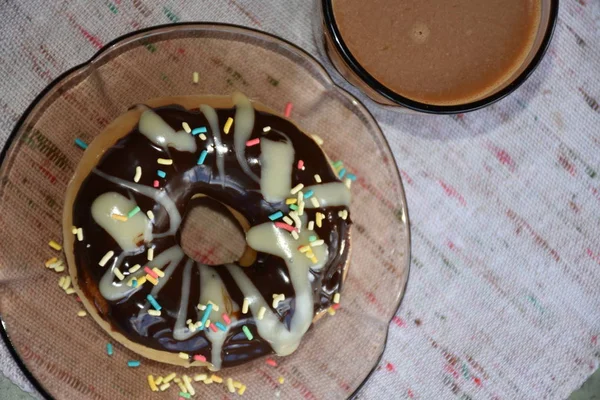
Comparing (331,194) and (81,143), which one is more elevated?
(81,143)

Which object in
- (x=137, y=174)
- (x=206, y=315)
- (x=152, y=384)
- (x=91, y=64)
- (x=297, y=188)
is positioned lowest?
(x=152, y=384)

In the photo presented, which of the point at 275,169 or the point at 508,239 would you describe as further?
the point at 508,239

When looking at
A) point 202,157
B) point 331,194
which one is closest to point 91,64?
point 202,157

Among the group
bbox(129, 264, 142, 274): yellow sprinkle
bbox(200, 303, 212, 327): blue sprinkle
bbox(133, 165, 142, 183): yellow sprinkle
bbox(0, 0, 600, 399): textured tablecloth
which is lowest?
bbox(0, 0, 600, 399): textured tablecloth

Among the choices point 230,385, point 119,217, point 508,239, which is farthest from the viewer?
point 508,239

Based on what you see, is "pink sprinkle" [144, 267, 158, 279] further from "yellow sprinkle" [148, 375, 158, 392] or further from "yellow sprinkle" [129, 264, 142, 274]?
"yellow sprinkle" [148, 375, 158, 392]

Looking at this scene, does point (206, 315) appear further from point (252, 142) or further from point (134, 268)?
point (252, 142)

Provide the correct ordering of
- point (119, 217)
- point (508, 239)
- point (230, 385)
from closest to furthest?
point (119, 217) → point (230, 385) → point (508, 239)

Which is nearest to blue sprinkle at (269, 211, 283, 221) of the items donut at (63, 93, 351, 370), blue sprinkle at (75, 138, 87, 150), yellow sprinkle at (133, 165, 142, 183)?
donut at (63, 93, 351, 370)
